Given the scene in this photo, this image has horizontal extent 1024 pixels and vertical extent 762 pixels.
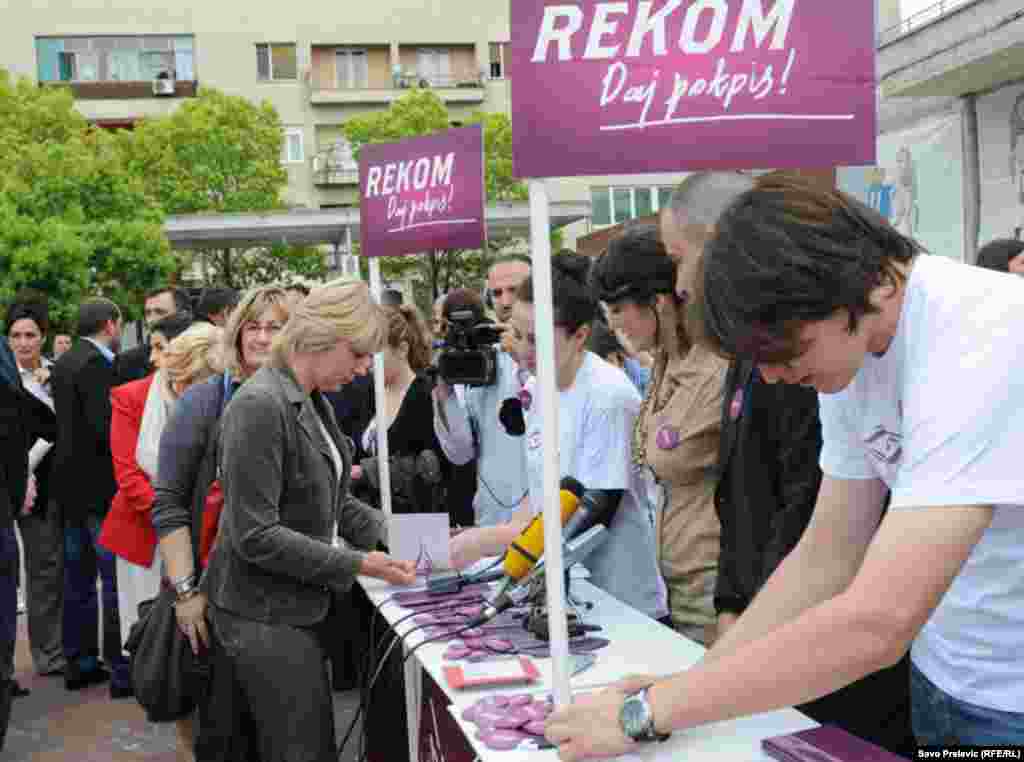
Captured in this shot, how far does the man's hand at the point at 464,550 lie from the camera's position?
12.1 ft

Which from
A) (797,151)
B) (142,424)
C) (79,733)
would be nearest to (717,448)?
(797,151)

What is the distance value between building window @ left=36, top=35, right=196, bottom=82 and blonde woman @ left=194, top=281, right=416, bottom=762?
39310mm

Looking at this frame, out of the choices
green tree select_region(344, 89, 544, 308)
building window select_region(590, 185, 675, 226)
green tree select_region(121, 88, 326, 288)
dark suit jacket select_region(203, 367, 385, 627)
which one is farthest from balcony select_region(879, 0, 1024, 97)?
building window select_region(590, 185, 675, 226)

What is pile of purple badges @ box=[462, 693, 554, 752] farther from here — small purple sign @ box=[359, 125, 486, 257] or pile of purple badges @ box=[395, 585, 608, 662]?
small purple sign @ box=[359, 125, 486, 257]

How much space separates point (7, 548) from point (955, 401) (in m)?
4.02

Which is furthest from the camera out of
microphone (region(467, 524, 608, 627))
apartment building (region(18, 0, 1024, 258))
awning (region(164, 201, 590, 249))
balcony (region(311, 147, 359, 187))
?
balcony (region(311, 147, 359, 187))

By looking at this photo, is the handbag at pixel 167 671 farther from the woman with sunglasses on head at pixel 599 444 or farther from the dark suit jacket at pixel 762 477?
the dark suit jacket at pixel 762 477

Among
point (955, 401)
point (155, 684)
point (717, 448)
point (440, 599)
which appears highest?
point (955, 401)

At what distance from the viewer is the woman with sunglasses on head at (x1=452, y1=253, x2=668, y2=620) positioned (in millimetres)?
3113

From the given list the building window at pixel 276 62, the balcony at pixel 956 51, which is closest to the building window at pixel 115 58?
the building window at pixel 276 62

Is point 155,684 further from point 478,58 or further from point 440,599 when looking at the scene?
point 478,58

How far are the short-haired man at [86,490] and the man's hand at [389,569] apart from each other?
2.66 meters

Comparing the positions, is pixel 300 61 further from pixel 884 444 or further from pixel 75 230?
pixel 884 444

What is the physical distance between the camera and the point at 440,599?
11.1 feet
